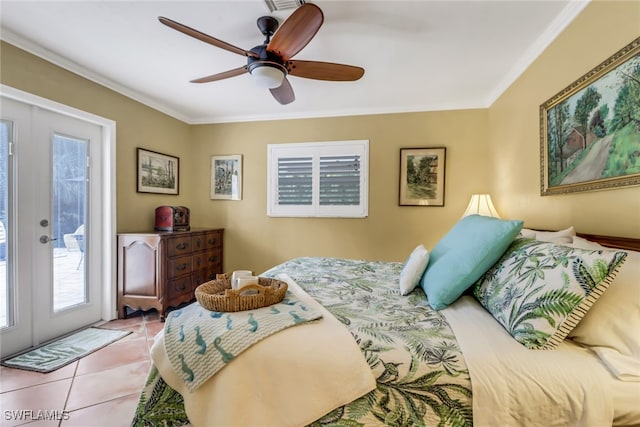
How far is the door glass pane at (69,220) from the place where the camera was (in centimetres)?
242

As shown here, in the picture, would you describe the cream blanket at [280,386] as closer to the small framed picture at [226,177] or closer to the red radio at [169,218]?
the red radio at [169,218]

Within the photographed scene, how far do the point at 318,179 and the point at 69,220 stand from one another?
2596 mm

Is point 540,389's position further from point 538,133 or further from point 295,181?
point 295,181

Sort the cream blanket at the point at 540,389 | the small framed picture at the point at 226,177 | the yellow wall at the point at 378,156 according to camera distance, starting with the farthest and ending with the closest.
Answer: the small framed picture at the point at 226,177
the yellow wall at the point at 378,156
the cream blanket at the point at 540,389

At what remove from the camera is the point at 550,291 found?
3.14ft

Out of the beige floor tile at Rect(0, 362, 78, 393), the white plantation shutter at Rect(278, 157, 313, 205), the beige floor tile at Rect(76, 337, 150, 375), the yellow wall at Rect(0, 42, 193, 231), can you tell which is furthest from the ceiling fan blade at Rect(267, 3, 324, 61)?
the beige floor tile at Rect(0, 362, 78, 393)

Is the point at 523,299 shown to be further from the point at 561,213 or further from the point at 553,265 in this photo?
the point at 561,213

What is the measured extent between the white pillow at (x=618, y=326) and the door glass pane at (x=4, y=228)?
350cm

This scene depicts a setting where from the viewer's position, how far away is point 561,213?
1861mm

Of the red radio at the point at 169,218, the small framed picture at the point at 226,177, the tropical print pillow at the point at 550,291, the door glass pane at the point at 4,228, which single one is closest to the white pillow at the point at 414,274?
the tropical print pillow at the point at 550,291

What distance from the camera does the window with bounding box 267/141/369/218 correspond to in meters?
3.49

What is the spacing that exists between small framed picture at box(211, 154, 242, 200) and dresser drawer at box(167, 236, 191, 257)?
0.94m

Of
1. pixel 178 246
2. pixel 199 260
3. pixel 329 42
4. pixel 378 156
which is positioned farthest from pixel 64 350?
pixel 378 156

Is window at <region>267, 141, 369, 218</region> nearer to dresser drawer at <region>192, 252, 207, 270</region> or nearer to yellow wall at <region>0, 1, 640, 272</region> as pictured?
yellow wall at <region>0, 1, 640, 272</region>
